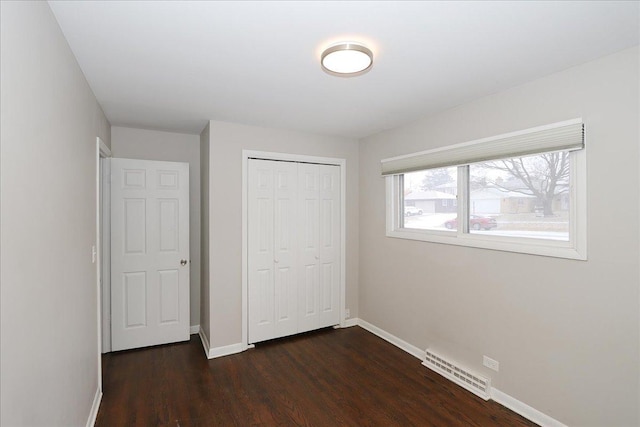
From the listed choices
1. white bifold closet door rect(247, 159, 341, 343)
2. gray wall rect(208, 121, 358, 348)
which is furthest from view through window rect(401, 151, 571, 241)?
gray wall rect(208, 121, 358, 348)

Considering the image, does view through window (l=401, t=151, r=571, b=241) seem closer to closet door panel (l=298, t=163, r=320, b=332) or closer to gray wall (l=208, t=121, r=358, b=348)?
closet door panel (l=298, t=163, r=320, b=332)

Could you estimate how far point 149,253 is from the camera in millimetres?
3582

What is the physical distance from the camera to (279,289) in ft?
12.4

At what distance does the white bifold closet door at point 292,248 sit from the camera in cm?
362

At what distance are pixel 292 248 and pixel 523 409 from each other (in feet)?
8.39

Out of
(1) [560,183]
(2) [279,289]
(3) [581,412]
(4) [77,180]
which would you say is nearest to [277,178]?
(2) [279,289]

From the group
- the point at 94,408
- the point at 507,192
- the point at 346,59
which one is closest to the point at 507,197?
the point at 507,192

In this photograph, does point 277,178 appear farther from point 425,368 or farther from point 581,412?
point 581,412

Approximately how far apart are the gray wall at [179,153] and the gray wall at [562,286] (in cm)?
267

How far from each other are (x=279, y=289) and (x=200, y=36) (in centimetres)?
274

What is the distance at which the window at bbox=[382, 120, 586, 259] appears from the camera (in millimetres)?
2148

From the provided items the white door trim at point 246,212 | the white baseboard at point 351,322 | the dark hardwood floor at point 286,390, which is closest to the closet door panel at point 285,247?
the white door trim at point 246,212

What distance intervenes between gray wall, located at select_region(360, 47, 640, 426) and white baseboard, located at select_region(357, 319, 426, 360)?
0.15 m

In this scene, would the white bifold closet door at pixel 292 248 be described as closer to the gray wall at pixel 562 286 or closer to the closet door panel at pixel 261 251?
the closet door panel at pixel 261 251
